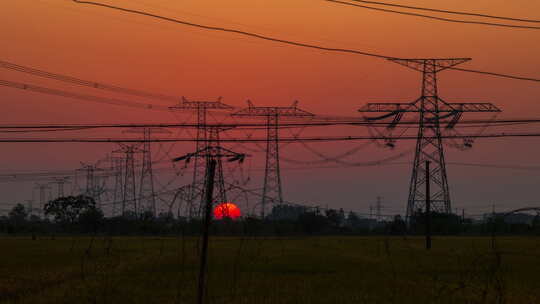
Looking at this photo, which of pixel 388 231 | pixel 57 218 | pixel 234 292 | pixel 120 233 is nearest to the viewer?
pixel 234 292

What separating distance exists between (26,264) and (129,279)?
1204 cm

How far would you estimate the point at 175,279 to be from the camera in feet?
89.4

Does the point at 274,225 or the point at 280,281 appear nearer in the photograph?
the point at 280,281

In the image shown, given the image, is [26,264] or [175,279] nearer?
[175,279]

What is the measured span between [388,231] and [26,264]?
7376cm

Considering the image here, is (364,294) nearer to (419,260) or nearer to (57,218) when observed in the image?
(419,260)

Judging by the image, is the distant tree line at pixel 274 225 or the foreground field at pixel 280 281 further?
the distant tree line at pixel 274 225

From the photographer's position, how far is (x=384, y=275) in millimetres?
29125

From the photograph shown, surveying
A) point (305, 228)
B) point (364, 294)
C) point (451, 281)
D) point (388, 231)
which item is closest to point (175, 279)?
point (364, 294)

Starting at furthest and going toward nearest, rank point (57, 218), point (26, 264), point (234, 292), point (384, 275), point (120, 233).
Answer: point (57, 218) < point (120, 233) < point (26, 264) < point (384, 275) < point (234, 292)

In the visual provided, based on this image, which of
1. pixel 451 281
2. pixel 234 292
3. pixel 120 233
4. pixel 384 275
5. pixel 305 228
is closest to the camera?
pixel 234 292

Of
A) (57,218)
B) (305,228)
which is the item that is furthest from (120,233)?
(57,218)

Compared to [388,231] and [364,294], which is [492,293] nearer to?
[364,294]

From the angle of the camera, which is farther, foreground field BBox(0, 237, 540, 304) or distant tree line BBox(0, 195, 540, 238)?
distant tree line BBox(0, 195, 540, 238)
